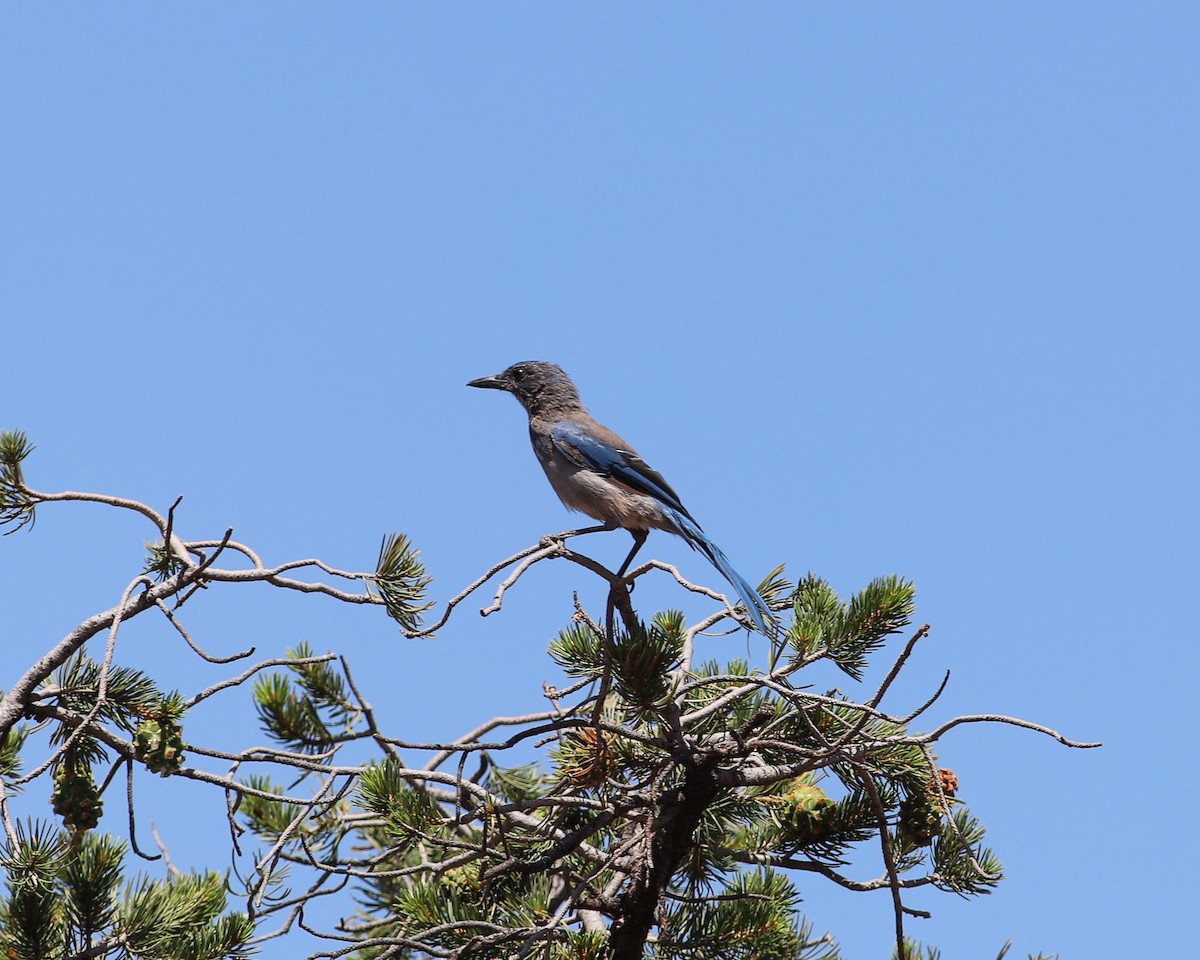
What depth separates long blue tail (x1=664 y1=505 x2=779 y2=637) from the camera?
4066 mm

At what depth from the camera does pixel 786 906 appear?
12.1 feet

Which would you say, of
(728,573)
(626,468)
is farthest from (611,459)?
(728,573)

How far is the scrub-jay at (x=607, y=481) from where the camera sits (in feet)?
18.6

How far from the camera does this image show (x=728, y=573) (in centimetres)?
510

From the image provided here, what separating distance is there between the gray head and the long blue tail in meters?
1.46

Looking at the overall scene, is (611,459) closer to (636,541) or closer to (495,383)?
(636,541)

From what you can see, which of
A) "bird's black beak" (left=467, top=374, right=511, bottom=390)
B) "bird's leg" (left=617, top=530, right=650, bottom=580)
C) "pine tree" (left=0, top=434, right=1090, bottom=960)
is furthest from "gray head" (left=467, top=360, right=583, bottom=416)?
"pine tree" (left=0, top=434, right=1090, bottom=960)

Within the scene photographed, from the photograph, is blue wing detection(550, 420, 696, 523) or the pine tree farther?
blue wing detection(550, 420, 696, 523)

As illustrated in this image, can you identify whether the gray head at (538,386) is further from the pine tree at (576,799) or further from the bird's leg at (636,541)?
the pine tree at (576,799)

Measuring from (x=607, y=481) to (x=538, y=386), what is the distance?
134cm

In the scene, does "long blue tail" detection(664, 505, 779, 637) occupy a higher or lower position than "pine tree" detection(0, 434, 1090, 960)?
higher

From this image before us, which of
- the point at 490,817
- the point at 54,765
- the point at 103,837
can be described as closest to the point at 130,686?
the point at 54,765

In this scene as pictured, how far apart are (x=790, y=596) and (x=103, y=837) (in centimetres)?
227

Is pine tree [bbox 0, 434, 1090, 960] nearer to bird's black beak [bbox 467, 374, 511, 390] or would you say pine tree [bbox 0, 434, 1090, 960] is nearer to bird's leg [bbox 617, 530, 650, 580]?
bird's leg [bbox 617, 530, 650, 580]
